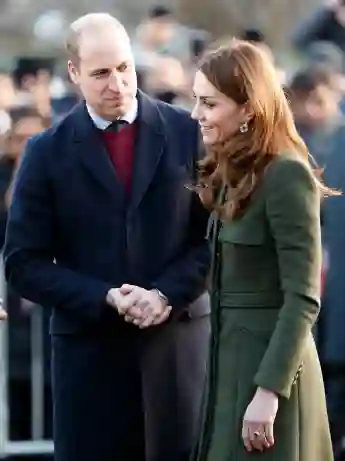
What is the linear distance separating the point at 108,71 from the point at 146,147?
0.93 feet

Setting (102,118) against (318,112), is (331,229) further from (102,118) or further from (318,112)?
(102,118)

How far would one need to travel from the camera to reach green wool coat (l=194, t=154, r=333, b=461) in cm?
344

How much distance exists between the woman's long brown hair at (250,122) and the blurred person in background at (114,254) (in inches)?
22.1

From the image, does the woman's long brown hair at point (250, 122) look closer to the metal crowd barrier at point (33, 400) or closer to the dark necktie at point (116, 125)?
the dark necktie at point (116, 125)

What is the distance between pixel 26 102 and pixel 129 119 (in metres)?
3.00

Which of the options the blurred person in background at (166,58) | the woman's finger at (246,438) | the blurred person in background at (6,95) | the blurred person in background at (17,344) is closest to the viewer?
the woman's finger at (246,438)

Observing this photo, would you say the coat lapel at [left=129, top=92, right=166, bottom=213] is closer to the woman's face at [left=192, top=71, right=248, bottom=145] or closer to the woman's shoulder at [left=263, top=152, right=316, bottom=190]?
the woman's face at [left=192, top=71, right=248, bottom=145]

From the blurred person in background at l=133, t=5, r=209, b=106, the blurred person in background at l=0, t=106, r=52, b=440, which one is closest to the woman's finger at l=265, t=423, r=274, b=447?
the blurred person in background at l=0, t=106, r=52, b=440

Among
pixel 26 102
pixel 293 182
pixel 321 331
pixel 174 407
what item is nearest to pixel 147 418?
pixel 174 407

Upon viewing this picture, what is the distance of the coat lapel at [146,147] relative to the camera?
4121 millimetres

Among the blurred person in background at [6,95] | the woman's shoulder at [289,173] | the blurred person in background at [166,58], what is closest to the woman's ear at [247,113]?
the woman's shoulder at [289,173]

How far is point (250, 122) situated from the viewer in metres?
3.54

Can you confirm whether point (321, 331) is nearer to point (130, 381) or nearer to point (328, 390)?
point (328, 390)

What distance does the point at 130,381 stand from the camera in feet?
13.9
